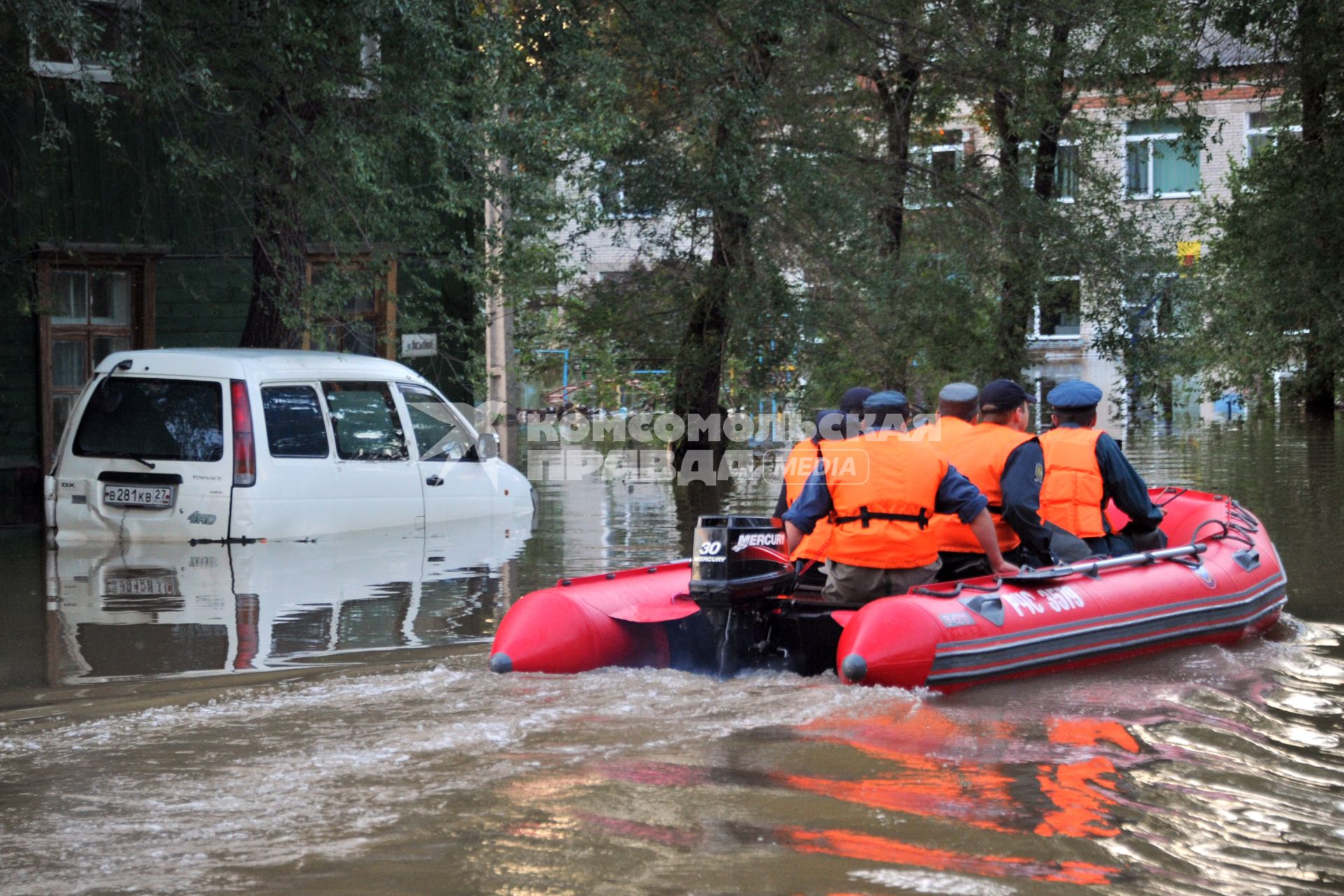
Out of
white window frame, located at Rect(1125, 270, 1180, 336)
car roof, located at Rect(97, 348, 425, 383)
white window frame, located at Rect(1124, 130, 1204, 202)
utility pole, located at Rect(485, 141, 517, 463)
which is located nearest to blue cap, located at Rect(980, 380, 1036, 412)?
car roof, located at Rect(97, 348, 425, 383)

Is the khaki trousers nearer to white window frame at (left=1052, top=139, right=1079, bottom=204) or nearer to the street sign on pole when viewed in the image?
the street sign on pole

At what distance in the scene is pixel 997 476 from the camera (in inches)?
353

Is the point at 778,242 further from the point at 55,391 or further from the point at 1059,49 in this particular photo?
the point at 55,391

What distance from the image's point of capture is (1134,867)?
16.6ft

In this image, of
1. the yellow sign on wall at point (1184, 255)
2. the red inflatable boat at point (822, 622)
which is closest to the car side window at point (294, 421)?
the red inflatable boat at point (822, 622)

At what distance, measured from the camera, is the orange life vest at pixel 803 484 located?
844cm

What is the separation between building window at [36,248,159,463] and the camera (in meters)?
16.8

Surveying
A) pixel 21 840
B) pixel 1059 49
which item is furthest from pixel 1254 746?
pixel 1059 49

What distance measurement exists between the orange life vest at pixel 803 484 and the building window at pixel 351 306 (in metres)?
6.44

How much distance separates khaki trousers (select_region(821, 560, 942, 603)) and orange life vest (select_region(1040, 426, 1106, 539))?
5.61 feet

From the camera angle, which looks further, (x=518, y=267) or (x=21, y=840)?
(x=518, y=267)

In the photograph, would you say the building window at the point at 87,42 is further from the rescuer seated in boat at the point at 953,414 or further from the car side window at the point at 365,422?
the rescuer seated in boat at the point at 953,414

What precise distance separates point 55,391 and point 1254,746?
13.7 metres

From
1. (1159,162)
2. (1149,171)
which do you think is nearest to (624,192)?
(1159,162)
